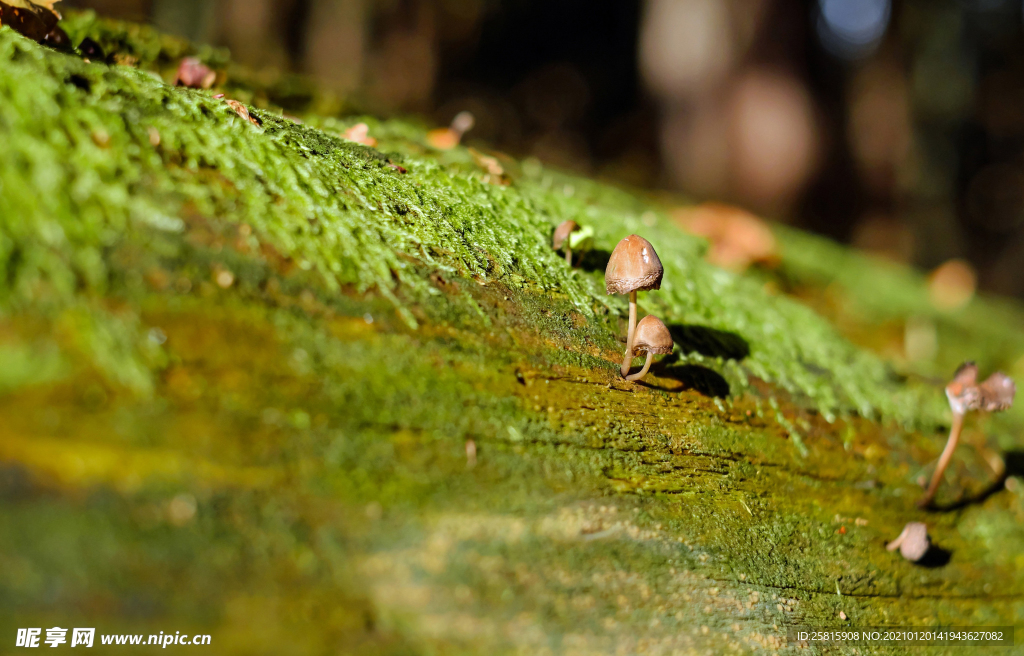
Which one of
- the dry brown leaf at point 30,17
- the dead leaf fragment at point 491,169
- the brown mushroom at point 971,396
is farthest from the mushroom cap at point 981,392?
the dry brown leaf at point 30,17

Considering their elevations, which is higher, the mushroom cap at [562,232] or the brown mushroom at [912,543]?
the mushroom cap at [562,232]

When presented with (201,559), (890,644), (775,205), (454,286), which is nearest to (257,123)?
(454,286)

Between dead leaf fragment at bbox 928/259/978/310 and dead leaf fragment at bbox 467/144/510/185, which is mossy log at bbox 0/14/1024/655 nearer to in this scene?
dead leaf fragment at bbox 467/144/510/185

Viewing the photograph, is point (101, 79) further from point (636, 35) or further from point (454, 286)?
point (636, 35)

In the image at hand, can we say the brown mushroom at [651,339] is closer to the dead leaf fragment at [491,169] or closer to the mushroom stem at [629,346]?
the mushroom stem at [629,346]

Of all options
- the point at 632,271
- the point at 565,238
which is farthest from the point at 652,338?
the point at 565,238

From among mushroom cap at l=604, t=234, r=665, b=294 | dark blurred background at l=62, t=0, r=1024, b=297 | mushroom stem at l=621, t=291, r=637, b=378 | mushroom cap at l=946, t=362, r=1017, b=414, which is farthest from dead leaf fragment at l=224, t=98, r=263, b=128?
mushroom cap at l=946, t=362, r=1017, b=414
